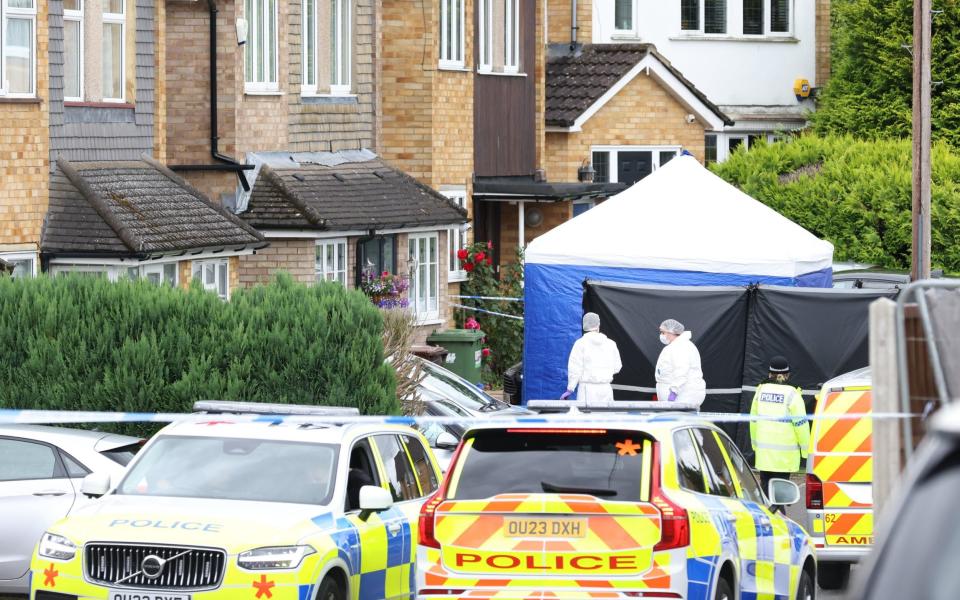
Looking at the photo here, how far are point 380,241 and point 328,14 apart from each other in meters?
3.52

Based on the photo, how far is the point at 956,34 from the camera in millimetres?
35688

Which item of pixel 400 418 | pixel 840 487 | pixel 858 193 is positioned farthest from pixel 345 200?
pixel 400 418

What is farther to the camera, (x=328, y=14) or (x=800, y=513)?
(x=328, y=14)

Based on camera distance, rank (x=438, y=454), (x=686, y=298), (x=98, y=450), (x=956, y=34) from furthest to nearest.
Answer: (x=956, y=34), (x=686, y=298), (x=438, y=454), (x=98, y=450)

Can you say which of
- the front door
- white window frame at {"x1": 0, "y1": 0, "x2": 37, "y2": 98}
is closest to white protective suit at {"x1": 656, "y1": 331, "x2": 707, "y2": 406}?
white window frame at {"x1": 0, "y1": 0, "x2": 37, "y2": 98}

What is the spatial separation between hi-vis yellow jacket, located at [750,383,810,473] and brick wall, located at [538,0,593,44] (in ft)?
71.9

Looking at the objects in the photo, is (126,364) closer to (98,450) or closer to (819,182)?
(98,450)

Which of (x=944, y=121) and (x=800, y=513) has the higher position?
(x=944, y=121)

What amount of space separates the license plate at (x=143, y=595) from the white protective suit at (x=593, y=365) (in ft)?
28.8

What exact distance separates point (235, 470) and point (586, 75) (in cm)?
2522

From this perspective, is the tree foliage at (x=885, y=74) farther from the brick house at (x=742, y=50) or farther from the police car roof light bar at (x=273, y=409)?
the police car roof light bar at (x=273, y=409)

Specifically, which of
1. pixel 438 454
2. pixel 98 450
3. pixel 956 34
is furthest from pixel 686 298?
pixel 956 34

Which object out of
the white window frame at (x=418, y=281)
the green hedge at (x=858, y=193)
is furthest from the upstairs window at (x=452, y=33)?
the green hedge at (x=858, y=193)

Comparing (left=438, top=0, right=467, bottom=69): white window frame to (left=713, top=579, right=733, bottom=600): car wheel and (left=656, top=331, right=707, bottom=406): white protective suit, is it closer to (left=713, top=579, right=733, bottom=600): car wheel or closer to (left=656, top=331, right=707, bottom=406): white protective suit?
(left=656, top=331, right=707, bottom=406): white protective suit
